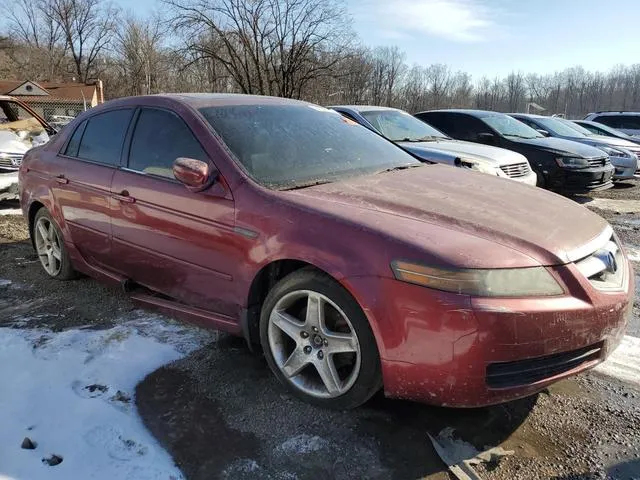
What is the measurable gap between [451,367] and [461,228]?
0.63 metres

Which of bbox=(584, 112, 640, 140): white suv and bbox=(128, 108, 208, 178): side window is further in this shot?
bbox=(584, 112, 640, 140): white suv

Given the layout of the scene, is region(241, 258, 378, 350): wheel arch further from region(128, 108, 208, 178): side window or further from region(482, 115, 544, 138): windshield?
region(482, 115, 544, 138): windshield

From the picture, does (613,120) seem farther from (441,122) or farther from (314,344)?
(314,344)

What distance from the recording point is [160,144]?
3.32 metres

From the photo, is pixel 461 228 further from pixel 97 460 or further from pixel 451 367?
pixel 97 460

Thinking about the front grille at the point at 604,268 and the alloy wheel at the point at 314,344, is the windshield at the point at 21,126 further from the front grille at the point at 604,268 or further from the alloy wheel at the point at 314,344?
the front grille at the point at 604,268

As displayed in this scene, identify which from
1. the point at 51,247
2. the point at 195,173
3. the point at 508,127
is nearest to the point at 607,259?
the point at 195,173

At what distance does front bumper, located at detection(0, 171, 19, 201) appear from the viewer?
7.32 meters

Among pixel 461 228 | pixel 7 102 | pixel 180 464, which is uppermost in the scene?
pixel 7 102

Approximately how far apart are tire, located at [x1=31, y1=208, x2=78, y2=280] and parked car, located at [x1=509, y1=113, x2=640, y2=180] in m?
9.74

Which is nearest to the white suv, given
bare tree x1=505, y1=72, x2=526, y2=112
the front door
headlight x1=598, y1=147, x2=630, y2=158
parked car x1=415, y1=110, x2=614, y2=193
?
headlight x1=598, y1=147, x2=630, y2=158

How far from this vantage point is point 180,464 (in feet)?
7.21

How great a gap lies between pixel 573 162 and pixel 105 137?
7.57 m

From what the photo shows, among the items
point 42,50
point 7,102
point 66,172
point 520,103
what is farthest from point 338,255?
point 520,103
